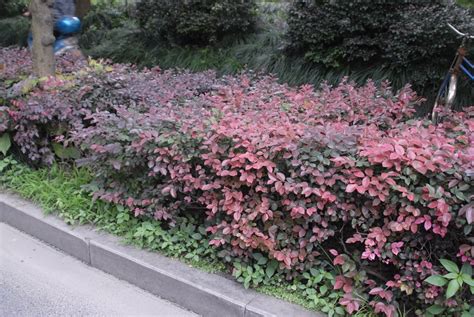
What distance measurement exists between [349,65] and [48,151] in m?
4.23

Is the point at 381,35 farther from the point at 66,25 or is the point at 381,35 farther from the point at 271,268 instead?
the point at 271,268

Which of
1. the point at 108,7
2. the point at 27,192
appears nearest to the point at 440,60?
the point at 27,192

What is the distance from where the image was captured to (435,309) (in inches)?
95.7

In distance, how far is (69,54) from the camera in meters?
6.32

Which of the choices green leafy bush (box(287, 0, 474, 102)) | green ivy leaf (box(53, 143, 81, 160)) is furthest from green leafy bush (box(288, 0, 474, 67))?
green ivy leaf (box(53, 143, 81, 160))

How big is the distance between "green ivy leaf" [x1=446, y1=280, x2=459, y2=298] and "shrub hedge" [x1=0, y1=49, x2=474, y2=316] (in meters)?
0.12

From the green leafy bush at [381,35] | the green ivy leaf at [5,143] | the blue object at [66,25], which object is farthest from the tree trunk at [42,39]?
the green leafy bush at [381,35]

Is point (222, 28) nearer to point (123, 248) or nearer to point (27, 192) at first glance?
point (27, 192)

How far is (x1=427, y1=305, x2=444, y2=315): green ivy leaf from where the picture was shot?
2.41m

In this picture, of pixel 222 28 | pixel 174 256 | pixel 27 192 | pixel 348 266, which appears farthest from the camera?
pixel 222 28

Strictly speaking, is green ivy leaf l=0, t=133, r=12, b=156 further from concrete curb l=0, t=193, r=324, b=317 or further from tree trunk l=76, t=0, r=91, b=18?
tree trunk l=76, t=0, r=91, b=18

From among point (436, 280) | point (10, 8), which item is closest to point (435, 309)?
point (436, 280)

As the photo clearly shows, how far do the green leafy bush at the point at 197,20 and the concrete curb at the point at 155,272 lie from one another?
201 inches

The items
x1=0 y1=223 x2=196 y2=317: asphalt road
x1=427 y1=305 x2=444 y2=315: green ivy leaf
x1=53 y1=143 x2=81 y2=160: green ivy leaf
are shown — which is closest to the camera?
x1=427 y1=305 x2=444 y2=315: green ivy leaf
